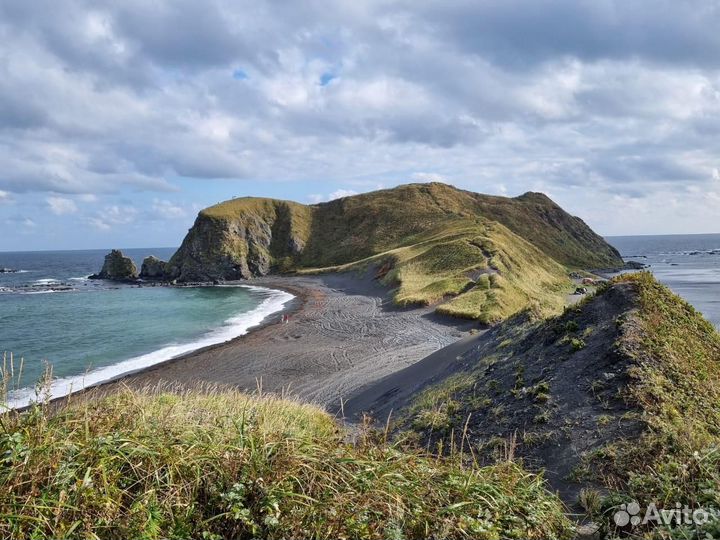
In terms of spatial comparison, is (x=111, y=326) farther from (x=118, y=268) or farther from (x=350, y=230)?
(x=350, y=230)

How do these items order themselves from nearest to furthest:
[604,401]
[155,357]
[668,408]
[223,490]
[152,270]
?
[223,490]
[668,408]
[604,401]
[155,357]
[152,270]

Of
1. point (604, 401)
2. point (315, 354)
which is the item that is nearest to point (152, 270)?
point (315, 354)

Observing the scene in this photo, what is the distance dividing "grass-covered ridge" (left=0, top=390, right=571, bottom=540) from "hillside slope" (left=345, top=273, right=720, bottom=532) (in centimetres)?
100

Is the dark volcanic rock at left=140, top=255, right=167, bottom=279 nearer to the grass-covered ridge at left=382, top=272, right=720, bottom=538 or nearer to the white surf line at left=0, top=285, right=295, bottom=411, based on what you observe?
the white surf line at left=0, top=285, right=295, bottom=411

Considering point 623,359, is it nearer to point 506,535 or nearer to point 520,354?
point 520,354

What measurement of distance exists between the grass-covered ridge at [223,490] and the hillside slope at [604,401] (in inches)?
39.4

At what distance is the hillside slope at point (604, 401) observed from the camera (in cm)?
626

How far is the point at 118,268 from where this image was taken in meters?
95.2

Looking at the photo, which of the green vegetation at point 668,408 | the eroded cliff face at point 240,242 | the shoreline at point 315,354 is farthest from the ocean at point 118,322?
the eroded cliff face at point 240,242

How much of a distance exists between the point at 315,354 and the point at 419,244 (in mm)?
46871

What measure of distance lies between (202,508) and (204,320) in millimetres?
42523

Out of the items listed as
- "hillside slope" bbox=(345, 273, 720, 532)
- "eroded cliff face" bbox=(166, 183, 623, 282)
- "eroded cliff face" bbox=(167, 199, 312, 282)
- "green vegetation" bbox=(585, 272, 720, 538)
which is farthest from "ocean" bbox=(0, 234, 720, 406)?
"eroded cliff face" bbox=(166, 183, 623, 282)

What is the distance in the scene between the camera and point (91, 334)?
121 ft

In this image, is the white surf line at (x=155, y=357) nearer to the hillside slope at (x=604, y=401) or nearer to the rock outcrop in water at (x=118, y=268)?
the hillside slope at (x=604, y=401)
